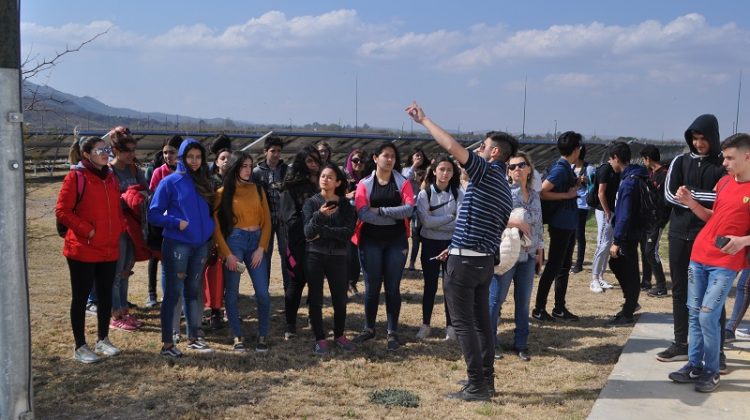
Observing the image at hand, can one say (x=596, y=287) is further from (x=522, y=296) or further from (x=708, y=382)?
(x=708, y=382)

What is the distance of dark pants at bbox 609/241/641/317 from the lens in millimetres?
7062

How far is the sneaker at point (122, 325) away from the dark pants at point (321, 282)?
1.85 meters

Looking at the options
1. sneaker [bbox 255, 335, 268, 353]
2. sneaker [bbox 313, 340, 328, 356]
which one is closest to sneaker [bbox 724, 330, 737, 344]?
sneaker [bbox 313, 340, 328, 356]

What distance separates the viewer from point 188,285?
5715 millimetres

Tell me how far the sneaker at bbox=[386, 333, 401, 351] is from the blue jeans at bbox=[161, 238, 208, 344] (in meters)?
1.76

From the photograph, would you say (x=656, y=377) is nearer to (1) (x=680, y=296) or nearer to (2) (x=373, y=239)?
(1) (x=680, y=296)

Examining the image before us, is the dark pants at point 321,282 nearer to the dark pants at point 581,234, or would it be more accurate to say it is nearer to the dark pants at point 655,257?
the dark pants at point 655,257

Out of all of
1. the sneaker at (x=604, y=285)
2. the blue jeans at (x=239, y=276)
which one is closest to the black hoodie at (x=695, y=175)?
the blue jeans at (x=239, y=276)

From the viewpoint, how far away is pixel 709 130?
504cm

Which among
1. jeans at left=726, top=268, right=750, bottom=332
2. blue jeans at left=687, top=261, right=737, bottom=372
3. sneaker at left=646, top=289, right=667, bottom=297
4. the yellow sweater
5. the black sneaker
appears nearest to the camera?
blue jeans at left=687, top=261, right=737, bottom=372

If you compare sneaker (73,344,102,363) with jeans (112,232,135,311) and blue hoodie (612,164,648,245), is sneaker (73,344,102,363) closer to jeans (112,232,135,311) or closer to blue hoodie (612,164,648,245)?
jeans (112,232,135,311)

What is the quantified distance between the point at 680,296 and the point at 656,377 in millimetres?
672

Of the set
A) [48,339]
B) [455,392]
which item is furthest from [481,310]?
[48,339]

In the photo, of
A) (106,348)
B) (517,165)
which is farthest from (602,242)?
(106,348)
